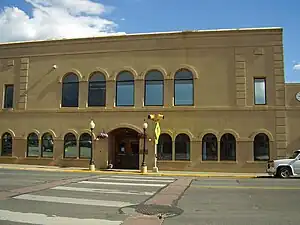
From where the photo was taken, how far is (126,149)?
28.6 m

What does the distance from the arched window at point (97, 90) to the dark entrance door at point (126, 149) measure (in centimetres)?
256

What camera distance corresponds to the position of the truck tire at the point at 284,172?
68.9 ft

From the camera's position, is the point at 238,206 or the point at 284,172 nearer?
the point at 238,206

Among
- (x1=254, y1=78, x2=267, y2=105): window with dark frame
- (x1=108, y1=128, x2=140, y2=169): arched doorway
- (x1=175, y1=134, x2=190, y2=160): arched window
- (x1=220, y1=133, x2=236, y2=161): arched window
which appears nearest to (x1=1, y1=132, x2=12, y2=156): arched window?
(x1=108, y1=128, x2=140, y2=169): arched doorway

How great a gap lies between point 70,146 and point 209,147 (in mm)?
10177

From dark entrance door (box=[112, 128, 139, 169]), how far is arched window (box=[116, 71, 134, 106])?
2.02 metres

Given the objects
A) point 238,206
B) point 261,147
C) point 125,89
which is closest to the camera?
point 238,206

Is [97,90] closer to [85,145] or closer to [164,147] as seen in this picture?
[85,145]

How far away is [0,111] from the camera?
30.3m

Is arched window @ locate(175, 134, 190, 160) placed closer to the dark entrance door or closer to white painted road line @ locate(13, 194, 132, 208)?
the dark entrance door

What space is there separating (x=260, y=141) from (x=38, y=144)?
1620cm

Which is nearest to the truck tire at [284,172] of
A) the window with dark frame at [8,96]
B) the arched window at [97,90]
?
the arched window at [97,90]

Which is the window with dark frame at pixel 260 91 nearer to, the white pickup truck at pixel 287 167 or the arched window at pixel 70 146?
the white pickup truck at pixel 287 167

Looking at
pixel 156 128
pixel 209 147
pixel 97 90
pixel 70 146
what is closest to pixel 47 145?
pixel 70 146
